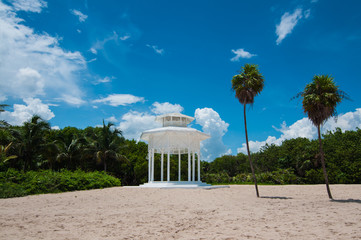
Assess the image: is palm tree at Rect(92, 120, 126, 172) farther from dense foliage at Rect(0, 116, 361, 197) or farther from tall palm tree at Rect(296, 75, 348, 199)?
tall palm tree at Rect(296, 75, 348, 199)

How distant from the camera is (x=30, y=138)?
28.4 m

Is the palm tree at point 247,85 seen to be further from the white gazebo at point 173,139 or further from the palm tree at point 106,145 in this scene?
the palm tree at point 106,145

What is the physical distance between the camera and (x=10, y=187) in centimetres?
1834

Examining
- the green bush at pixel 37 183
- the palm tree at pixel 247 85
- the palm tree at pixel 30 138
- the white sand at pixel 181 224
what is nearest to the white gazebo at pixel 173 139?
the green bush at pixel 37 183

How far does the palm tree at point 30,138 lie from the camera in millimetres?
28141

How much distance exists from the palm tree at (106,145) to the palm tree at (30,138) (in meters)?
8.91

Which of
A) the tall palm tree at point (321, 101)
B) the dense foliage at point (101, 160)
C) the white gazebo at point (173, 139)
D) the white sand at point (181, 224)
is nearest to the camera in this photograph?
the white sand at point (181, 224)

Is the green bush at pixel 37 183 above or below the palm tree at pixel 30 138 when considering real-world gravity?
below

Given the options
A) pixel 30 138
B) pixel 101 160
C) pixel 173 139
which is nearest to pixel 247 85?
pixel 173 139

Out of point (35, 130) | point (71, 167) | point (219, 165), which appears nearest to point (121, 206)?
point (35, 130)

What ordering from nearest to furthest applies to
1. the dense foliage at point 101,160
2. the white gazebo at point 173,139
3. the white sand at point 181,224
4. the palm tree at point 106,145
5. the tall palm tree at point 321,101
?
the white sand at point 181,224 < the tall palm tree at point 321,101 < the dense foliage at point 101,160 < the white gazebo at point 173,139 < the palm tree at point 106,145

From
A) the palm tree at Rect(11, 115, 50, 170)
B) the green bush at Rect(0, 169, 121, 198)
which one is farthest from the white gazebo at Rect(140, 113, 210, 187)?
the palm tree at Rect(11, 115, 50, 170)

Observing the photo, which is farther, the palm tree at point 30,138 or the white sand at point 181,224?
the palm tree at point 30,138

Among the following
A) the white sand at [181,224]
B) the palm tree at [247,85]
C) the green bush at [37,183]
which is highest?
the palm tree at [247,85]
